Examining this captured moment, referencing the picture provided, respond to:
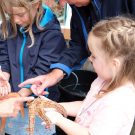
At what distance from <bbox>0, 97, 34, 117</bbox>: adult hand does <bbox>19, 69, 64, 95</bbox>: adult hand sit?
99mm

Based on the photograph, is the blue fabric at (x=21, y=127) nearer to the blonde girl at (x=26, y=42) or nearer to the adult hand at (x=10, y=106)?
the blonde girl at (x=26, y=42)

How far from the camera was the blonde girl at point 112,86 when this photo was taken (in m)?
1.06

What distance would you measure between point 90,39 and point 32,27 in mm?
521

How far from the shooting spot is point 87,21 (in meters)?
1.58

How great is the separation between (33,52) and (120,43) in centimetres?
59

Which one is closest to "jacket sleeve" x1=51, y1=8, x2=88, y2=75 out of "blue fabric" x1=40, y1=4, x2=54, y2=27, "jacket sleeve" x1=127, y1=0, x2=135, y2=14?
"blue fabric" x1=40, y1=4, x2=54, y2=27

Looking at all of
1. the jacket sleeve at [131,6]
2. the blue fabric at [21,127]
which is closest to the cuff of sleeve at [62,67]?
the blue fabric at [21,127]

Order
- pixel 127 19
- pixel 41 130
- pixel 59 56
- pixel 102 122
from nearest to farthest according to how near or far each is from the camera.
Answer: pixel 102 122 < pixel 127 19 < pixel 41 130 < pixel 59 56

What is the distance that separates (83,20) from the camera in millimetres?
1582

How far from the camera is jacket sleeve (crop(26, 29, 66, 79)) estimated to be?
5.16 ft

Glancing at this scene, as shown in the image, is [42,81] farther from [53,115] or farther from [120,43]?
[120,43]

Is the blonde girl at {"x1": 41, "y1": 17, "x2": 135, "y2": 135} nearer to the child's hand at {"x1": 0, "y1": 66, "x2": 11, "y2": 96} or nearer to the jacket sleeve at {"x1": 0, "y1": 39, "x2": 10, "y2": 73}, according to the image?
the child's hand at {"x1": 0, "y1": 66, "x2": 11, "y2": 96}

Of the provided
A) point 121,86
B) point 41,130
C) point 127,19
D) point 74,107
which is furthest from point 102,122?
point 41,130

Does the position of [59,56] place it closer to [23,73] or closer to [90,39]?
[23,73]
